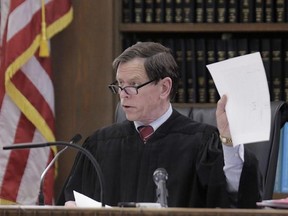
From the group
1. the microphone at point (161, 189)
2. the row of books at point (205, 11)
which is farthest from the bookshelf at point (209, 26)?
the microphone at point (161, 189)

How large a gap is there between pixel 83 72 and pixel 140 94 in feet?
4.84

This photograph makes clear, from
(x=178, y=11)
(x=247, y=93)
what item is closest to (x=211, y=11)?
(x=178, y=11)

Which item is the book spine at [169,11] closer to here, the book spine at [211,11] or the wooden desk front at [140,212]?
the book spine at [211,11]

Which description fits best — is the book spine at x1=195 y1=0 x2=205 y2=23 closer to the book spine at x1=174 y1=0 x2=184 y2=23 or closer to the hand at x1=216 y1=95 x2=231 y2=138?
the book spine at x1=174 y1=0 x2=184 y2=23

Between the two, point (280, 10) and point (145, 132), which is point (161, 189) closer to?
point (145, 132)

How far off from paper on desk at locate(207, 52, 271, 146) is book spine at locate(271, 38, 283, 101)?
198cm

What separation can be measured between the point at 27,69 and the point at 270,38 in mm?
1328

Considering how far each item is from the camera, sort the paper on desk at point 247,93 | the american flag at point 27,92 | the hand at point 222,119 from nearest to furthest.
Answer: the paper on desk at point 247,93 → the hand at point 222,119 → the american flag at point 27,92

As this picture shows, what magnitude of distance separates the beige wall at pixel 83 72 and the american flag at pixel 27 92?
0.10 metres

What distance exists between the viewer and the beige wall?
483cm

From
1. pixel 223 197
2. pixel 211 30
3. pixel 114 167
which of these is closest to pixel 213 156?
pixel 223 197

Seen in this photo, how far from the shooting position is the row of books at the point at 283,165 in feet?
14.0

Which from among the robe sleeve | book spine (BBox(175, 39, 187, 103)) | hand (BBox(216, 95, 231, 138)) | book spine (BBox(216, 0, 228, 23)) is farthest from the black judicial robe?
book spine (BBox(216, 0, 228, 23))

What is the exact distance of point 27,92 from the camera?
187 inches
